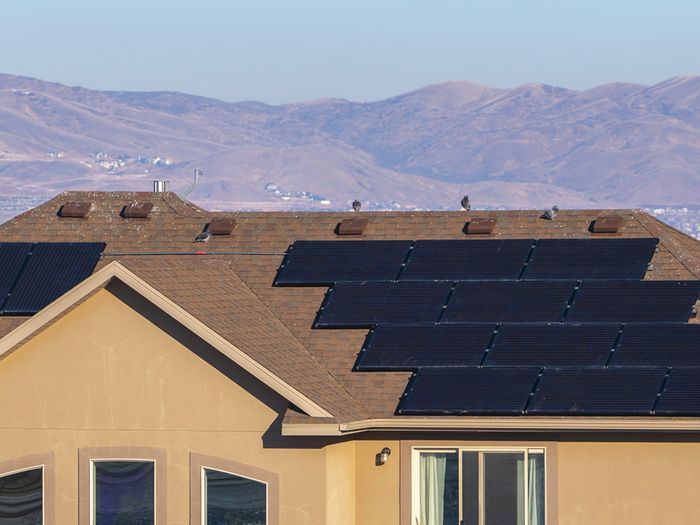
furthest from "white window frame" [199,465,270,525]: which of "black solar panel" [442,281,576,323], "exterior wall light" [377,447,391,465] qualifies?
"black solar panel" [442,281,576,323]

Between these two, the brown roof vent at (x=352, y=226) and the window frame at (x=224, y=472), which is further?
the brown roof vent at (x=352, y=226)

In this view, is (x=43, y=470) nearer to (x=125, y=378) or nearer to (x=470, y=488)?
(x=125, y=378)

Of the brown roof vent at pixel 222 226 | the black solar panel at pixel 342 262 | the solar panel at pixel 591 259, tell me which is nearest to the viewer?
the solar panel at pixel 591 259

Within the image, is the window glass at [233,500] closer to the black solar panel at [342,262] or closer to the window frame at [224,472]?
the window frame at [224,472]

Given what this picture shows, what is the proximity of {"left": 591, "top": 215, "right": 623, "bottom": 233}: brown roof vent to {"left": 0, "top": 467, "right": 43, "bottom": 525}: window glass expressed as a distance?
9.54 meters

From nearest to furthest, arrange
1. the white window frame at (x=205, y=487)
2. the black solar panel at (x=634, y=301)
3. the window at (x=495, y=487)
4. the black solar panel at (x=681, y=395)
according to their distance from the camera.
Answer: the black solar panel at (x=681, y=395) < the white window frame at (x=205, y=487) < the window at (x=495, y=487) < the black solar panel at (x=634, y=301)

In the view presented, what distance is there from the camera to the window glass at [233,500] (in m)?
23.9

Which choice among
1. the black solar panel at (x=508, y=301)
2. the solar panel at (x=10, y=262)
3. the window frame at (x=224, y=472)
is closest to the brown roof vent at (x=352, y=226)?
the black solar panel at (x=508, y=301)

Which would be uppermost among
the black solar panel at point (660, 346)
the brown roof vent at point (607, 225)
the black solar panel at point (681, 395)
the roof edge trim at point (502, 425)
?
the brown roof vent at point (607, 225)

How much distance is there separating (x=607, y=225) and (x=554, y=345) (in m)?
3.46

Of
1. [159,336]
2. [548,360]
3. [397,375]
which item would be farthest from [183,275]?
[548,360]

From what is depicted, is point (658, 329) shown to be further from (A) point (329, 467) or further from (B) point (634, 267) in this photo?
(A) point (329, 467)

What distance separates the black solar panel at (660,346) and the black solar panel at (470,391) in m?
1.32

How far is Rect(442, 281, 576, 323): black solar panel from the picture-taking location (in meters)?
25.8
